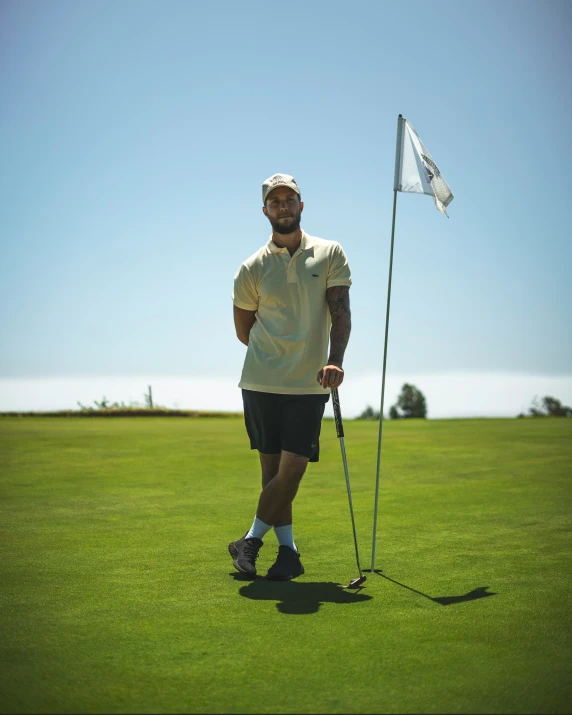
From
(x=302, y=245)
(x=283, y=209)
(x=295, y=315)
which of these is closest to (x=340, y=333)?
(x=295, y=315)

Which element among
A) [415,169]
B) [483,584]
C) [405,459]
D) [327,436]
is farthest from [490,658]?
[327,436]

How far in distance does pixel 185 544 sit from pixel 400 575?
144 cm

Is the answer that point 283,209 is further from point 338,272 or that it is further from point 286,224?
point 338,272

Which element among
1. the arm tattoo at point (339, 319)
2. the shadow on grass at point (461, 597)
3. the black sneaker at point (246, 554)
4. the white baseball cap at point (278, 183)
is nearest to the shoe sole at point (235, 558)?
the black sneaker at point (246, 554)

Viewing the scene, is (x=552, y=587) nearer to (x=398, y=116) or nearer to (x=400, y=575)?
(x=400, y=575)

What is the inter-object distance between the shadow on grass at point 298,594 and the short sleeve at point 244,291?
155 cm

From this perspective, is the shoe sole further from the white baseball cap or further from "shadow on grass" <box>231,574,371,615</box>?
the white baseball cap

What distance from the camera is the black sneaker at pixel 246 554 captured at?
387 cm

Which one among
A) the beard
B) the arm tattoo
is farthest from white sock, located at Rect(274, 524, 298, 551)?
the beard

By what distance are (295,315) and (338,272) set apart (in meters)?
0.35

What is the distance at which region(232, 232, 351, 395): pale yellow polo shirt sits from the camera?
165 inches

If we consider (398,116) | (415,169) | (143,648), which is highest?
(398,116)

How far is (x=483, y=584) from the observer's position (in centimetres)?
362

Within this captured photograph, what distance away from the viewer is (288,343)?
419 centimetres
